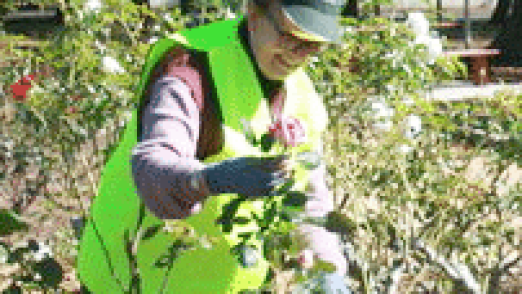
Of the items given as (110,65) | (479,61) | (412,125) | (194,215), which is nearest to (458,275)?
(412,125)

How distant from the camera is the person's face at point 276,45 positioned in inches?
60.4

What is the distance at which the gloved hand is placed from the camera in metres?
1.18

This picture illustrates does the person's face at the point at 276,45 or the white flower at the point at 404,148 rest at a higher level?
the person's face at the point at 276,45

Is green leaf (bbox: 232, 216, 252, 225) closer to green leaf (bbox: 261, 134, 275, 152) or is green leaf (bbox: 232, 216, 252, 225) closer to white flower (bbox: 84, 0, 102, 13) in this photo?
green leaf (bbox: 261, 134, 275, 152)

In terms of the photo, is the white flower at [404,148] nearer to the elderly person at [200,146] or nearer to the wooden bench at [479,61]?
the elderly person at [200,146]

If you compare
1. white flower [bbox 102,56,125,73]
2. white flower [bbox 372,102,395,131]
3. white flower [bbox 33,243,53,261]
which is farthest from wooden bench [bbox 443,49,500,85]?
white flower [bbox 33,243,53,261]

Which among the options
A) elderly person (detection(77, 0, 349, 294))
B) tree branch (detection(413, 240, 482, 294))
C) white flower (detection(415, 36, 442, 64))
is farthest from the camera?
white flower (detection(415, 36, 442, 64))

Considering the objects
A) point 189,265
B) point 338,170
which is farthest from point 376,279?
point 189,265

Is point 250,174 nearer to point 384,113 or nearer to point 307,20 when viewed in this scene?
point 307,20

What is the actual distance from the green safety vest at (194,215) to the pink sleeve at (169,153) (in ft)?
0.35

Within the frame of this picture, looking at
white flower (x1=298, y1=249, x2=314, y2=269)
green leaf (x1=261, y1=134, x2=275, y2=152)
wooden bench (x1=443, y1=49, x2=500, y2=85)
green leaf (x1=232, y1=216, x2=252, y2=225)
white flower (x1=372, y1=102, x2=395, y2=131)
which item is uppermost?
green leaf (x1=261, y1=134, x2=275, y2=152)

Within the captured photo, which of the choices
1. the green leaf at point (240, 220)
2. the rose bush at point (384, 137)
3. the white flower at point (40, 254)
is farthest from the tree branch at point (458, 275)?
the white flower at point (40, 254)

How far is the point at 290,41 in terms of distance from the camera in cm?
155

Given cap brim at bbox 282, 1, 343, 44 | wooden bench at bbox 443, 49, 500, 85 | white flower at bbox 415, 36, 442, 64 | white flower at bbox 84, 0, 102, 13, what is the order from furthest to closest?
wooden bench at bbox 443, 49, 500, 85 → white flower at bbox 84, 0, 102, 13 → white flower at bbox 415, 36, 442, 64 → cap brim at bbox 282, 1, 343, 44
